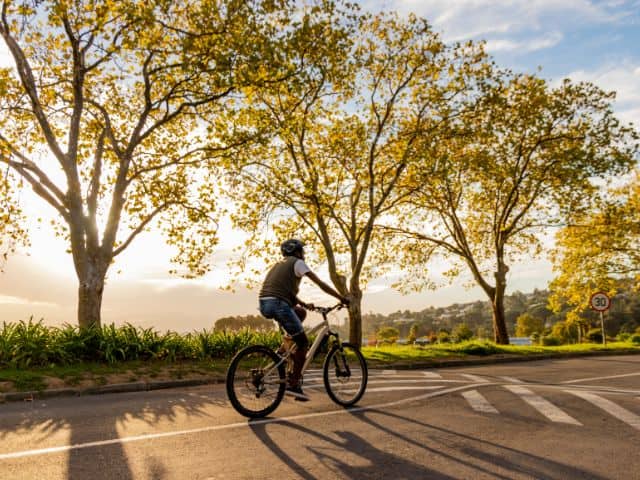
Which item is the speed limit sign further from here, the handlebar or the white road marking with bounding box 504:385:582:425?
the handlebar

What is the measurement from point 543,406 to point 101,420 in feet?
17.8

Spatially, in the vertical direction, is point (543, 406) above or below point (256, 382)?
below

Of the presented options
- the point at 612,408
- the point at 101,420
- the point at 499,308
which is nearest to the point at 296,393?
the point at 101,420

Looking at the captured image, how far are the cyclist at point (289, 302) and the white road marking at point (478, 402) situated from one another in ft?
7.15

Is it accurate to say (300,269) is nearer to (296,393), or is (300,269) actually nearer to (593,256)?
(296,393)

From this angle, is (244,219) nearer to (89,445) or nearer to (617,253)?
(89,445)

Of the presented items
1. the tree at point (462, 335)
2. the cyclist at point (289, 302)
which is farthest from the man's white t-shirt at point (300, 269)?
the tree at point (462, 335)

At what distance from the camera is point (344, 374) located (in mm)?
7543

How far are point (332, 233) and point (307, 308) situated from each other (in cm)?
1652

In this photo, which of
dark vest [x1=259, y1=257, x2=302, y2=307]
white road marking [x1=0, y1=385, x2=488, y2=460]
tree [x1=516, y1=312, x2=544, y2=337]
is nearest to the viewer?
white road marking [x1=0, y1=385, x2=488, y2=460]

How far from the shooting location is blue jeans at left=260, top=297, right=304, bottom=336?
688 cm

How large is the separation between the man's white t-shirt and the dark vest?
47 millimetres

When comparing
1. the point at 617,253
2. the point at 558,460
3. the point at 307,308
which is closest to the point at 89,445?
the point at 307,308

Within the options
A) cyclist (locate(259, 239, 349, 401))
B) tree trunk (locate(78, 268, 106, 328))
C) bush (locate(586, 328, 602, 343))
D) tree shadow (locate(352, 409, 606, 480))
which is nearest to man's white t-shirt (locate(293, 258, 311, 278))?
cyclist (locate(259, 239, 349, 401))
